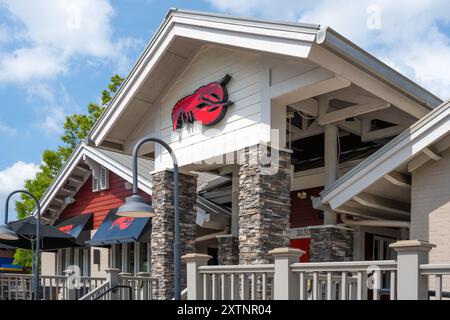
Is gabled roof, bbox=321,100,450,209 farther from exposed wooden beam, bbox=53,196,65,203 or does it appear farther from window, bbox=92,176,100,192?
exposed wooden beam, bbox=53,196,65,203

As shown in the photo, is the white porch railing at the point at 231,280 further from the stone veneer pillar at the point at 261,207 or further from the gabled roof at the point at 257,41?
the gabled roof at the point at 257,41

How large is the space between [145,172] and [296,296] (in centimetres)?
1105

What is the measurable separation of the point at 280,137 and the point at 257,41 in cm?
191

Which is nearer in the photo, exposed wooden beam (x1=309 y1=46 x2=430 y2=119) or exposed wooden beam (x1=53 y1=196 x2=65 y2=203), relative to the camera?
exposed wooden beam (x1=309 y1=46 x2=430 y2=119)

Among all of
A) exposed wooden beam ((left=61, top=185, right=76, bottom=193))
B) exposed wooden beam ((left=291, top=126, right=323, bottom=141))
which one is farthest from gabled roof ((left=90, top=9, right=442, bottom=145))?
exposed wooden beam ((left=61, top=185, right=76, bottom=193))

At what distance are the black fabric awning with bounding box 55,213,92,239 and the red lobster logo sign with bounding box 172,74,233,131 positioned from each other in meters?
7.74

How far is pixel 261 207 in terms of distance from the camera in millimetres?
10891

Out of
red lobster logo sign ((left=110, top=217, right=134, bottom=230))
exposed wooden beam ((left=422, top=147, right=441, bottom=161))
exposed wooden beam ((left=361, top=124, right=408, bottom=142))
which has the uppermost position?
exposed wooden beam ((left=361, top=124, right=408, bottom=142))

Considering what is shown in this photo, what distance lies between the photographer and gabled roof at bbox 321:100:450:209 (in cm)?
941

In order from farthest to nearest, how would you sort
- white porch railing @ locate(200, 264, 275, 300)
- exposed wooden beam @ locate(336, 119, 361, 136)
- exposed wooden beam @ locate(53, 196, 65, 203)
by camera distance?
exposed wooden beam @ locate(53, 196, 65, 203) → exposed wooden beam @ locate(336, 119, 361, 136) → white porch railing @ locate(200, 264, 275, 300)

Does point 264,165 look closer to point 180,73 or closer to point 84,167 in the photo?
point 180,73

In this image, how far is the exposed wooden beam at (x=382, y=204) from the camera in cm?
1088
